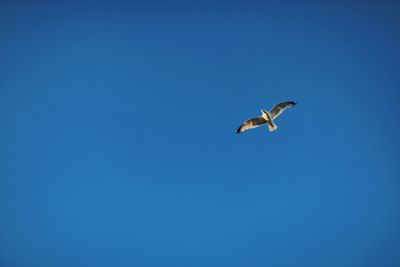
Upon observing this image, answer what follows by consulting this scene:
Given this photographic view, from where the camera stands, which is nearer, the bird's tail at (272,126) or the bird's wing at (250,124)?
the bird's tail at (272,126)

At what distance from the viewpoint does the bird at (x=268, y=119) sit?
1228cm

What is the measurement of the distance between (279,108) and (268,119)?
0.56 metres

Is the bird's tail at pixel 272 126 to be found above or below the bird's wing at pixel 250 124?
below

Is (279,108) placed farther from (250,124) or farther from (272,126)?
(250,124)

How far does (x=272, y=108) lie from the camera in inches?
488

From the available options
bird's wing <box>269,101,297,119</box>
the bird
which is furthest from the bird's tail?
bird's wing <box>269,101,297,119</box>

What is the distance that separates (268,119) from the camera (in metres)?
12.3

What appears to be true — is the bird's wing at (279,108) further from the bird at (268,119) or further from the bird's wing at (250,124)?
the bird's wing at (250,124)

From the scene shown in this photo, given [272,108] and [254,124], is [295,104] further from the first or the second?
[254,124]

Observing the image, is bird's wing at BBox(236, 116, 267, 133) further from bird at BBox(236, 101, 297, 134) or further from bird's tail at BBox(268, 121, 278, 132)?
bird's tail at BBox(268, 121, 278, 132)

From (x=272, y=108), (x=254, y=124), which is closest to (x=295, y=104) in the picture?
(x=272, y=108)

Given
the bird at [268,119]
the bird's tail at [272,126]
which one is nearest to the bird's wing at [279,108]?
the bird at [268,119]

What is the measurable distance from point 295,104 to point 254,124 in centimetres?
156

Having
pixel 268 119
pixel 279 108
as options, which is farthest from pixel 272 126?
pixel 279 108
